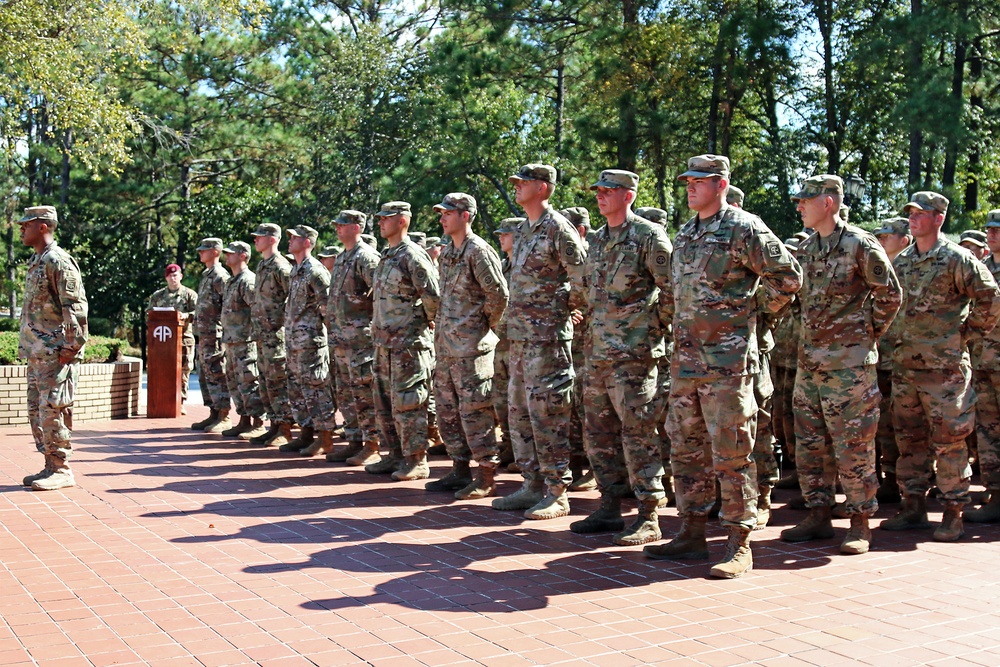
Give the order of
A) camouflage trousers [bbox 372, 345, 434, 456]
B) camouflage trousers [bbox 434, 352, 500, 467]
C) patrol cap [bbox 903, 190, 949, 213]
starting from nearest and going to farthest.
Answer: patrol cap [bbox 903, 190, 949, 213] < camouflage trousers [bbox 434, 352, 500, 467] < camouflage trousers [bbox 372, 345, 434, 456]

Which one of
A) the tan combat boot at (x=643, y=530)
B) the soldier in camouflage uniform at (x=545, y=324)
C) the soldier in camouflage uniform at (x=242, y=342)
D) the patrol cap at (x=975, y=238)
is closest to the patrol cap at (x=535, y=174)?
the soldier in camouflage uniform at (x=545, y=324)

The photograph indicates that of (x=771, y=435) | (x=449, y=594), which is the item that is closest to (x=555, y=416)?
(x=771, y=435)

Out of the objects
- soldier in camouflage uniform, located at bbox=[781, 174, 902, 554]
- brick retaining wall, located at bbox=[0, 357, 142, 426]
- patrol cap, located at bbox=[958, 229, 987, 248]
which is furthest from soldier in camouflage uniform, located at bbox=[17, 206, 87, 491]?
patrol cap, located at bbox=[958, 229, 987, 248]

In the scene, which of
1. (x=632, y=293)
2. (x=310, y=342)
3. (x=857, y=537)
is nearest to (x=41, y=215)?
(x=310, y=342)

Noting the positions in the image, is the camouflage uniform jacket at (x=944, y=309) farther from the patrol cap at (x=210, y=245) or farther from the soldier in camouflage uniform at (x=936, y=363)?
the patrol cap at (x=210, y=245)

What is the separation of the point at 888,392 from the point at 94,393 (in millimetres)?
10095

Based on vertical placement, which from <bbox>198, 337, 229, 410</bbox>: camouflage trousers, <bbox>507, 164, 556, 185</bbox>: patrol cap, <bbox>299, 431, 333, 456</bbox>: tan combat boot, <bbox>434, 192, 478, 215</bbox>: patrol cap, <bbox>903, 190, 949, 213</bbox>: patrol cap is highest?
<bbox>507, 164, 556, 185</bbox>: patrol cap

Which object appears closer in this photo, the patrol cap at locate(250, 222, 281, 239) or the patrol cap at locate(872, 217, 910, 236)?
the patrol cap at locate(872, 217, 910, 236)

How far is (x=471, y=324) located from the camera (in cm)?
834

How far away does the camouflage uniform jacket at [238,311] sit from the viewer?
12.1 metres

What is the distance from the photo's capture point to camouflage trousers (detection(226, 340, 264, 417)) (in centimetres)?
1213

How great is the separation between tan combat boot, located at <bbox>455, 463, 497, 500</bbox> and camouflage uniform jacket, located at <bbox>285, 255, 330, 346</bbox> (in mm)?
2966

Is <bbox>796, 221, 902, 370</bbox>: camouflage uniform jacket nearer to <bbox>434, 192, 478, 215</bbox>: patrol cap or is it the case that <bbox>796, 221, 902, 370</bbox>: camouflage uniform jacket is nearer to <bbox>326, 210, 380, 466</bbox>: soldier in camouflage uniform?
<bbox>434, 192, 478, 215</bbox>: patrol cap

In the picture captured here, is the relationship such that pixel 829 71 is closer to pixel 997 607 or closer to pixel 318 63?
pixel 318 63
